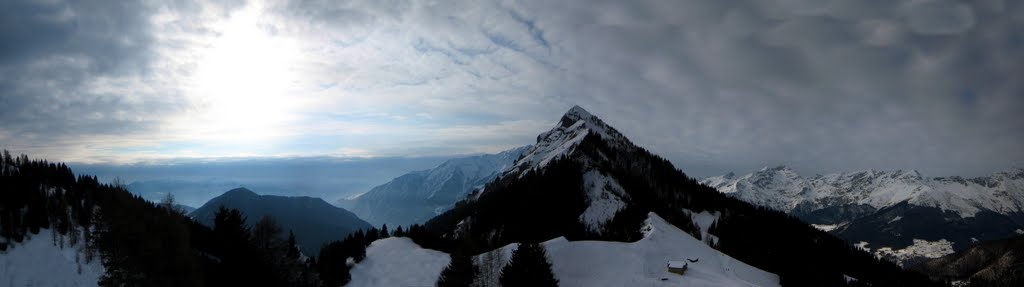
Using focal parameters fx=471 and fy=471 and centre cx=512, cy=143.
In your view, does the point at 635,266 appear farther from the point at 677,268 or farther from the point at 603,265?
the point at 677,268

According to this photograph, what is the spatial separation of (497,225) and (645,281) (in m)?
110

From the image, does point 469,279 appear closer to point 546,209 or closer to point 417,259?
point 417,259

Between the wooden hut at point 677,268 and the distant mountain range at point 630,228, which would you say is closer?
the wooden hut at point 677,268

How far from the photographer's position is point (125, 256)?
4375cm

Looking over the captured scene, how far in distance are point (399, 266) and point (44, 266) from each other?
5319cm

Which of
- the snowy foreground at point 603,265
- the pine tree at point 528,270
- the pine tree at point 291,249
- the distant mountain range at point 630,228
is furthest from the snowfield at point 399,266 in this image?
the pine tree at point 528,270

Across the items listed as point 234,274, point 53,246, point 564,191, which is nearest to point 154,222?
point 234,274

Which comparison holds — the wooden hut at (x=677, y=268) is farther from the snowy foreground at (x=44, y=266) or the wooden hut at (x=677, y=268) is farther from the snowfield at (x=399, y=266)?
the snowy foreground at (x=44, y=266)

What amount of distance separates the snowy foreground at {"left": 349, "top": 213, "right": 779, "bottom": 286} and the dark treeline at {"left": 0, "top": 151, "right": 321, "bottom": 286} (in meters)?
14.6

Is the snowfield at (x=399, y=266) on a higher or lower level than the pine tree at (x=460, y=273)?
lower

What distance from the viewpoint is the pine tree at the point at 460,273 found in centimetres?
5847

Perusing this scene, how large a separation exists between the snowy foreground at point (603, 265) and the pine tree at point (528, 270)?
13164 mm

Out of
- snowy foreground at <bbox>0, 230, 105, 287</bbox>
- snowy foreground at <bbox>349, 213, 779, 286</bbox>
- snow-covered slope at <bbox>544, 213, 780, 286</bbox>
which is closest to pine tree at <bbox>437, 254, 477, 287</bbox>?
snowy foreground at <bbox>349, 213, 779, 286</bbox>

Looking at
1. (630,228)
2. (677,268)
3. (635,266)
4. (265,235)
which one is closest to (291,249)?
(265,235)
